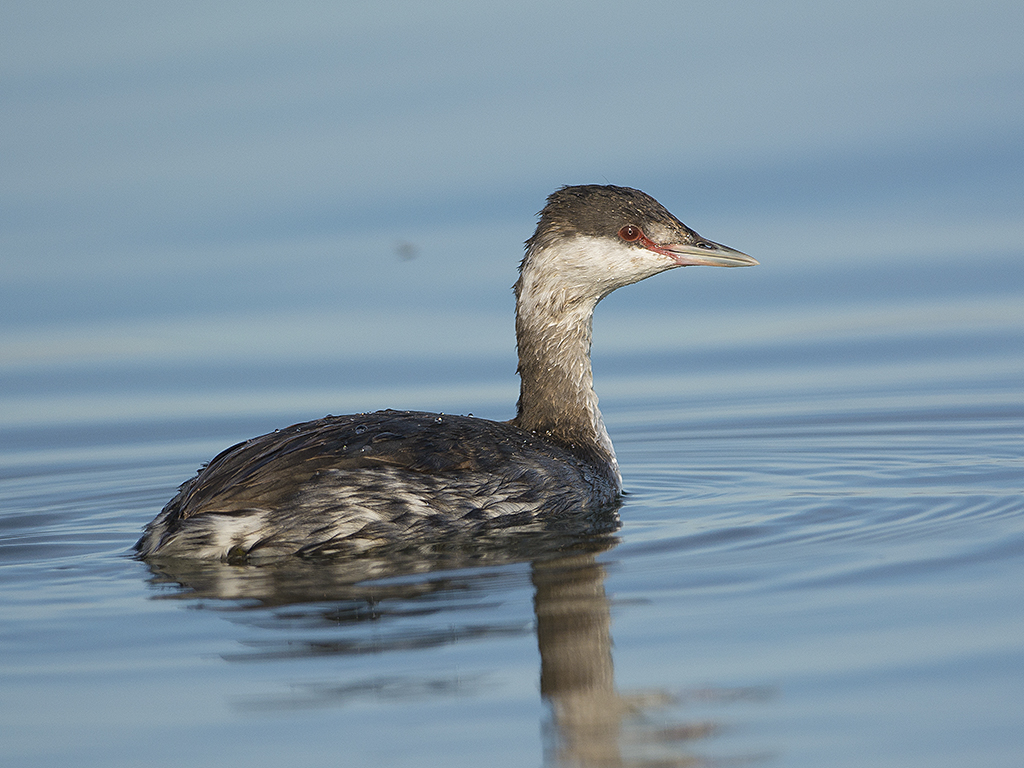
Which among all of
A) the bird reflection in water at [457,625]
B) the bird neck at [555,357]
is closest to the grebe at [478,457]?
the bird neck at [555,357]

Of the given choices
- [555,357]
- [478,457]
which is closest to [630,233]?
[555,357]

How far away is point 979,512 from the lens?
326 inches

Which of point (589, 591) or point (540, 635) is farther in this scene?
point (589, 591)

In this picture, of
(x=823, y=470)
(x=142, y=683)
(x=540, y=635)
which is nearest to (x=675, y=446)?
(x=823, y=470)

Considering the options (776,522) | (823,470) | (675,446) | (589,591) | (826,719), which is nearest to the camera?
(826,719)

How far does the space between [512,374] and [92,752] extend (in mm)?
7337

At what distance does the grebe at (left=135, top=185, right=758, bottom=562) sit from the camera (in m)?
7.84

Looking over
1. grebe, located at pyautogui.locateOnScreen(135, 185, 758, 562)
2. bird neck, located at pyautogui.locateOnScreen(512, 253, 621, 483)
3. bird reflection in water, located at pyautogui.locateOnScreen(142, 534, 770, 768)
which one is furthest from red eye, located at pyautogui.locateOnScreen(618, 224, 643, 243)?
bird reflection in water, located at pyautogui.locateOnScreen(142, 534, 770, 768)

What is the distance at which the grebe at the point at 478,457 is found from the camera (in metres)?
7.84

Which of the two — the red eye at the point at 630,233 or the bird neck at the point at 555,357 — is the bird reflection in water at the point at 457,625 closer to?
the bird neck at the point at 555,357

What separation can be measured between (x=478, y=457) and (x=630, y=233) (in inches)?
71.8

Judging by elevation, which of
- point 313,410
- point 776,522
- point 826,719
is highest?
point 313,410

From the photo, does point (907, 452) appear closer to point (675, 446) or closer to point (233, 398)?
point (675, 446)

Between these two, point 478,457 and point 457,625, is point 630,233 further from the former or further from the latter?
point 457,625
